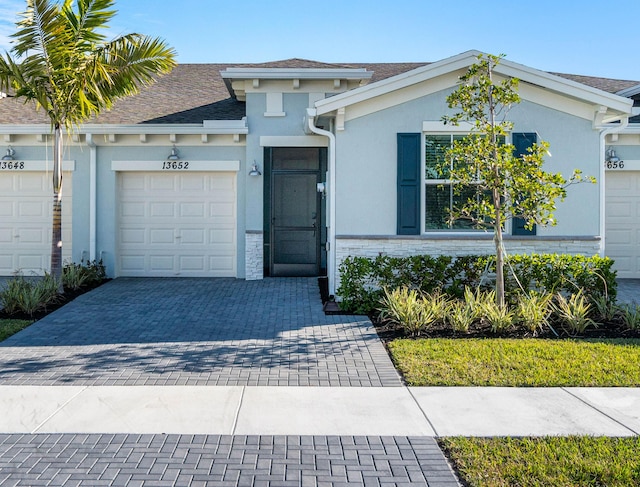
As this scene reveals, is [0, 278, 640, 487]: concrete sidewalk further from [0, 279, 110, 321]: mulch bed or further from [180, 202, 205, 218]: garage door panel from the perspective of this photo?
[180, 202, 205, 218]: garage door panel

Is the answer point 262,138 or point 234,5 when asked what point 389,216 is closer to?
point 262,138

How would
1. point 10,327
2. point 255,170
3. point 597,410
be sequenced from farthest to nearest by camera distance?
point 255,170
point 10,327
point 597,410

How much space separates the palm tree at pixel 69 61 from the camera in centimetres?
1063

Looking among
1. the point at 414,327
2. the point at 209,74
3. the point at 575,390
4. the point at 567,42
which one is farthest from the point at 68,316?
the point at 567,42

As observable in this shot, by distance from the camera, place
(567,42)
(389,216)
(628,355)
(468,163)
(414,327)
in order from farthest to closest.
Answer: (567,42) → (389,216) → (468,163) → (414,327) → (628,355)

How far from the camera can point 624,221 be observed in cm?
1366

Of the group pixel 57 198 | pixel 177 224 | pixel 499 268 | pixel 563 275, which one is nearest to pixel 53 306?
pixel 57 198

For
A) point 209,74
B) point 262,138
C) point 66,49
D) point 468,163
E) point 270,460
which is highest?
point 209,74

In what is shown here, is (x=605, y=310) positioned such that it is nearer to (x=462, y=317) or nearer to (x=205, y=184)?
(x=462, y=317)

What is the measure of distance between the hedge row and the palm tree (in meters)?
5.37

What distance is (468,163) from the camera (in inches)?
356

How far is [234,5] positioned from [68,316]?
6611 mm

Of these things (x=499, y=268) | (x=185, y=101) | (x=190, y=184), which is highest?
(x=185, y=101)

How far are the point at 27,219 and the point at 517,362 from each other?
1157 cm
